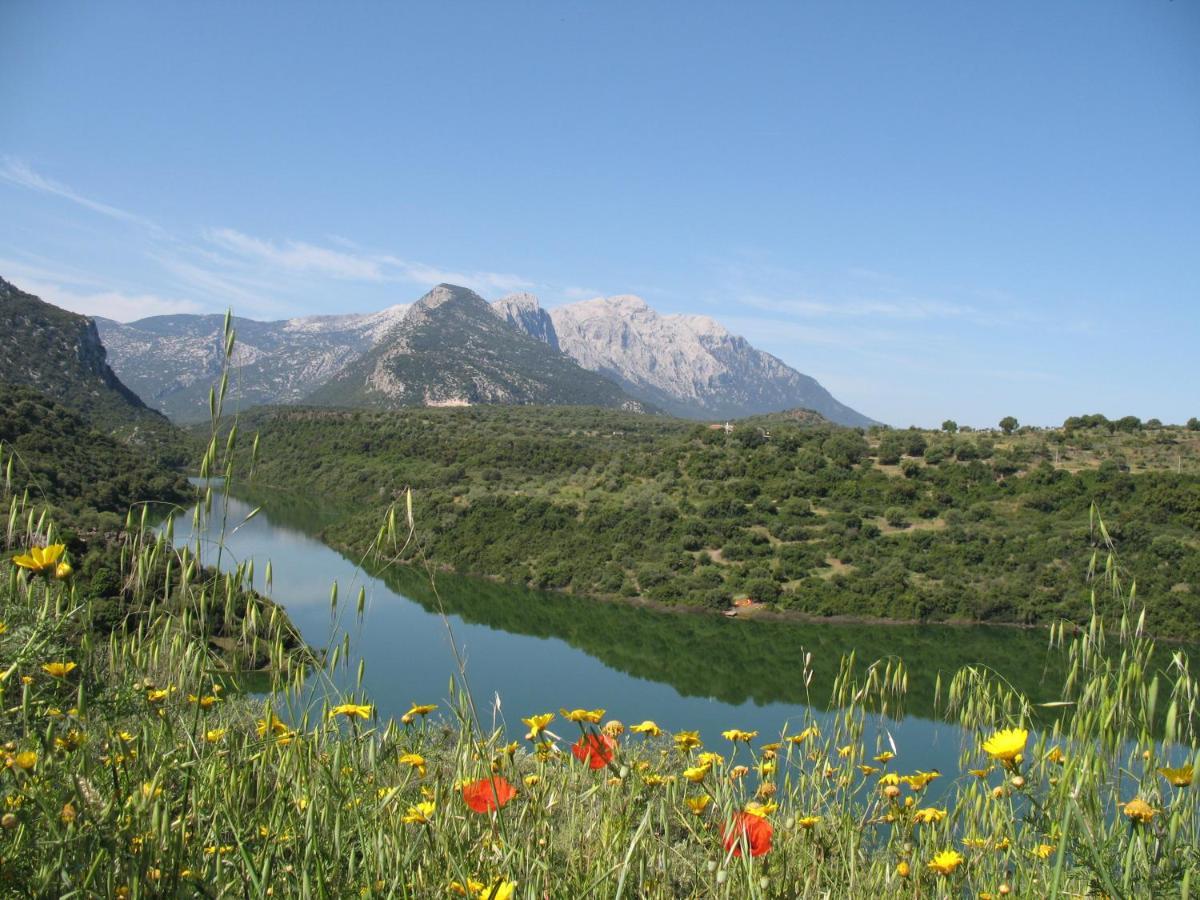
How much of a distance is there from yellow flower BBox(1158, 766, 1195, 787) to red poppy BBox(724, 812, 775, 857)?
2.75 feet

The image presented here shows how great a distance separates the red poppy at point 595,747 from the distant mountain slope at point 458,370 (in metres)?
121

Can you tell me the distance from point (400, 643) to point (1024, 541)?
25.1 m

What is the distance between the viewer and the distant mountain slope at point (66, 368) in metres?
64.6

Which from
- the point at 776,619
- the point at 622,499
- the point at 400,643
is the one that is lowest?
the point at 400,643

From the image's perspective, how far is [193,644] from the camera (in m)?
1.83

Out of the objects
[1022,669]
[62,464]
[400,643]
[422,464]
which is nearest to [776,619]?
[1022,669]

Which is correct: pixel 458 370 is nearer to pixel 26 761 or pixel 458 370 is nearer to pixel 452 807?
pixel 452 807

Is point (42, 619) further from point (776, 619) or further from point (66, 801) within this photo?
point (776, 619)

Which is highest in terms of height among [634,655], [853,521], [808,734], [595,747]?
[595,747]

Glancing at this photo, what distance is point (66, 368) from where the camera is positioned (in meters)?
70.9

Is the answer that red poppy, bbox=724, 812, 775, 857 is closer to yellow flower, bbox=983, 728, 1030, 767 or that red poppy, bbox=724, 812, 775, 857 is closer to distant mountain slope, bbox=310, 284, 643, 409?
yellow flower, bbox=983, 728, 1030, 767

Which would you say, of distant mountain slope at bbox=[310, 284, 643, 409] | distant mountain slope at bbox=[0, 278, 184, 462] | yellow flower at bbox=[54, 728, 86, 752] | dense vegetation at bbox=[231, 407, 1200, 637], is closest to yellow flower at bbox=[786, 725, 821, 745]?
yellow flower at bbox=[54, 728, 86, 752]

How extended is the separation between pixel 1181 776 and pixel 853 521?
115 ft

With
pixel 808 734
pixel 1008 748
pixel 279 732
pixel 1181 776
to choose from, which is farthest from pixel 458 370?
pixel 1008 748
